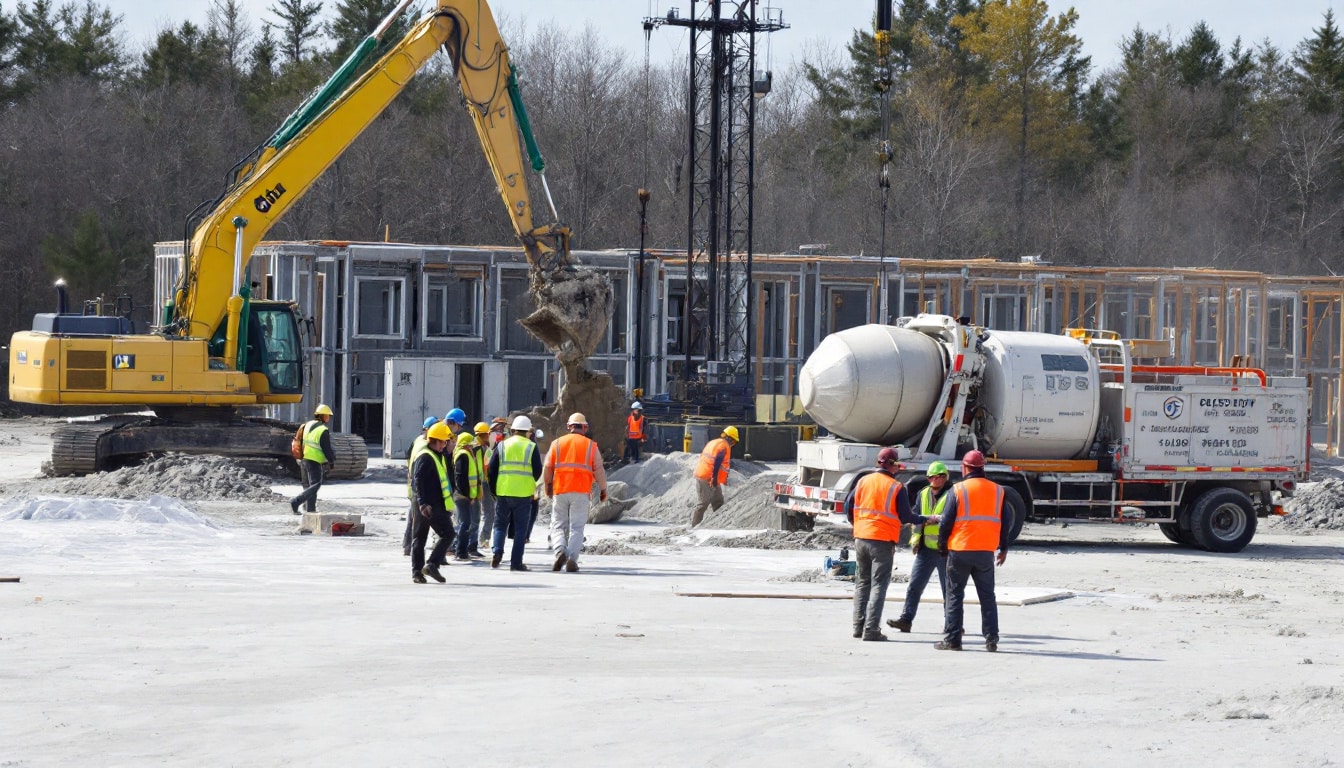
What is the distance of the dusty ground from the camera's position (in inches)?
366

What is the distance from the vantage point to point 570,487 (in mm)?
16984

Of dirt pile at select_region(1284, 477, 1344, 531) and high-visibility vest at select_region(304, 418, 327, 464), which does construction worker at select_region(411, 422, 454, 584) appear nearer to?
high-visibility vest at select_region(304, 418, 327, 464)

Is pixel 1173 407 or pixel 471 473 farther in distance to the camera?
pixel 1173 407

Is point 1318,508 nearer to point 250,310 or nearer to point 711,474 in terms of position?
point 711,474

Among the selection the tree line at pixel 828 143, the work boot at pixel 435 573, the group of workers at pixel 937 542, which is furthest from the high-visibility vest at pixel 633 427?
the tree line at pixel 828 143

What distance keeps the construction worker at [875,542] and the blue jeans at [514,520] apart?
4966 mm

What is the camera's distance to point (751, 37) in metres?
38.1

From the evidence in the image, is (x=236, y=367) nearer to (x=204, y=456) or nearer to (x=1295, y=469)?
(x=204, y=456)

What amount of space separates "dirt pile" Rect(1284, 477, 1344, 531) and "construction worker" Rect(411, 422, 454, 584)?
1494 centimetres

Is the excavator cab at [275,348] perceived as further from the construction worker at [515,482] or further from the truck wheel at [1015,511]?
the truck wheel at [1015,511]

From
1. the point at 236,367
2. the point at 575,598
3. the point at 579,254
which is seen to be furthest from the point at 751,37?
the point at 575,598

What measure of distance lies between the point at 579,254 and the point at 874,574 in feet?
89.6

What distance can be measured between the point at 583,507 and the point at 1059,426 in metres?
7.10

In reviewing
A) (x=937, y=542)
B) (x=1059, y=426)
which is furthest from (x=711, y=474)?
(x=937, y=542)
